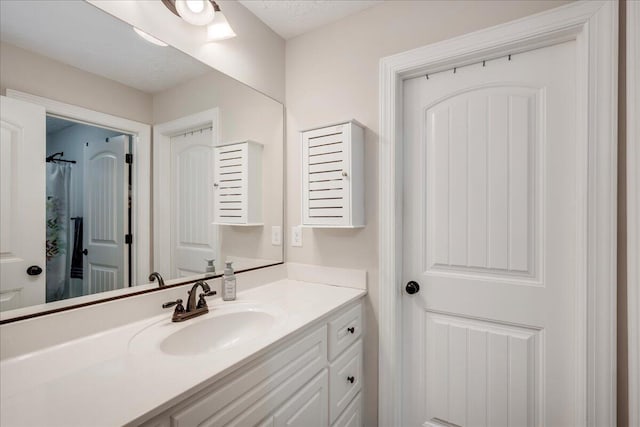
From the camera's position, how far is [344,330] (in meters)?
1.44

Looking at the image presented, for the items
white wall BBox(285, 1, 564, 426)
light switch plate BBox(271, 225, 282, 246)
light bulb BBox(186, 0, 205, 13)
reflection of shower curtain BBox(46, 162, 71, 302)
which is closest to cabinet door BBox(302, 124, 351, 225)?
white wall BBox(285, 1, 564, 426)

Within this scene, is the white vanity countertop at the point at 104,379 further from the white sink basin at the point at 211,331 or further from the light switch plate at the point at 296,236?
the light switch plate at the point at 296,236

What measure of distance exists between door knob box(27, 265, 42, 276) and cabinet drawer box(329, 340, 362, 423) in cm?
109

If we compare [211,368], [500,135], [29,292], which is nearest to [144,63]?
[29,292]

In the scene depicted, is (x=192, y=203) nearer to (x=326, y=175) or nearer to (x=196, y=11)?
(x=326, y=175)

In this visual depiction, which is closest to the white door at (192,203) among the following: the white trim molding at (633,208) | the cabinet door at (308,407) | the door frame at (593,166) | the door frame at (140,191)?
the door frame at (140,191)

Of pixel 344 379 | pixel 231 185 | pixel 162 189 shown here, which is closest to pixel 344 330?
pixel 344 379

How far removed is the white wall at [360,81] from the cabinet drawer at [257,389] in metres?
0.55

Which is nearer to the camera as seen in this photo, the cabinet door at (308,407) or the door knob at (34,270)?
the door knob at (34,270)

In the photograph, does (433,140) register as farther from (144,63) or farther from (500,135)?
(144,63)

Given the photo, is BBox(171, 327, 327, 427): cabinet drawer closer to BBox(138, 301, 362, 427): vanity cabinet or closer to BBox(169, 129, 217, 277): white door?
BBox(138, 301, 362, 427): vanity cabinet

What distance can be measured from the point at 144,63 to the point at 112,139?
34 centimetres

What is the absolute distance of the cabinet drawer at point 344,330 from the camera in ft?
4.40

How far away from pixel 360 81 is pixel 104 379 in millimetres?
1612
